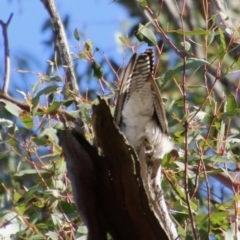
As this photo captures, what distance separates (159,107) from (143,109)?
0.15m

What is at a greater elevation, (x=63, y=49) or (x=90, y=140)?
(x=63, y=49)

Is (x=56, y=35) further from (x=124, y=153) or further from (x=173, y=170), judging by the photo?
(x=124, y=153)

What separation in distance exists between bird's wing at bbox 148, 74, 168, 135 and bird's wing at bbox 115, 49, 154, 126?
0.12ft

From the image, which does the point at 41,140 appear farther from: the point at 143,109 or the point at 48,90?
the point at 143,109

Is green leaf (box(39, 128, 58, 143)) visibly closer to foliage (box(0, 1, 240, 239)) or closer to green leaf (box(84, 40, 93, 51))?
foliage (box(0, 1, 240, 239))

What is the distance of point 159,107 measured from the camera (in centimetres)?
250

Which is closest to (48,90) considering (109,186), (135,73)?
(135,73)

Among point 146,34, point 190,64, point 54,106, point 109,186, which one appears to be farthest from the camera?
point 54,106

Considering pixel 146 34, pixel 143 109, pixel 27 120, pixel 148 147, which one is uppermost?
pixel 146 34

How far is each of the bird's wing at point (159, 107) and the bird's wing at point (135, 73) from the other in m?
0.04

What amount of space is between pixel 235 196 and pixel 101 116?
24.4 inches

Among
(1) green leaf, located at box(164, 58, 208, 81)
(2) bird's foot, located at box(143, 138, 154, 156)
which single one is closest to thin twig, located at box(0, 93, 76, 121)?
(2) bird's foot, located at box(143, 138, 154, 156)

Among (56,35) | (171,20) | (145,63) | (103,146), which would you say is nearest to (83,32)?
(56,35)

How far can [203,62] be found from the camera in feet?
7.23
